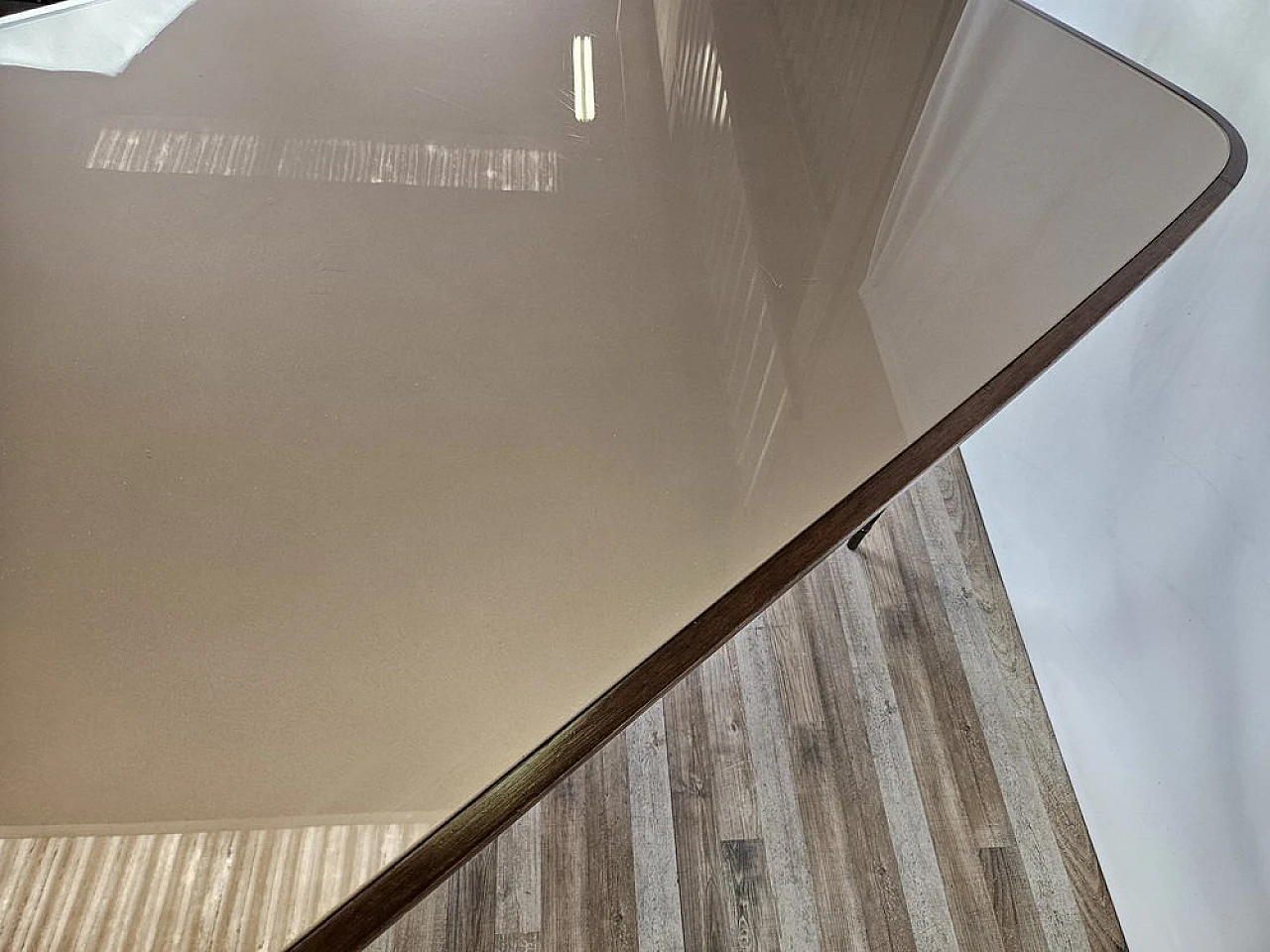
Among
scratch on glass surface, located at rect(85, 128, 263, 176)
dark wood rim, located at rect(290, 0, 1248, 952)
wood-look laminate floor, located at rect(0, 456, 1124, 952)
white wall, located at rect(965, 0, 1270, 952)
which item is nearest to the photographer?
dark wood rim, located at rect(290, 0, 1248, 952)

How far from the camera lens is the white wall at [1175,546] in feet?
3.60

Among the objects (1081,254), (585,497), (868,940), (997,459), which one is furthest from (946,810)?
(585,497)

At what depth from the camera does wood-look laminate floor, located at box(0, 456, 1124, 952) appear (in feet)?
4.24

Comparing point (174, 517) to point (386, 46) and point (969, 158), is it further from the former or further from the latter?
point (969, 158)

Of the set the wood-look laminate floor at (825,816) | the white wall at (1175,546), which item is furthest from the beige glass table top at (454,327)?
the wood-look laminate floor at (825,816)

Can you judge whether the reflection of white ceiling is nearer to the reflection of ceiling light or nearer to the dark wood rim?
the reflection of ceiling light

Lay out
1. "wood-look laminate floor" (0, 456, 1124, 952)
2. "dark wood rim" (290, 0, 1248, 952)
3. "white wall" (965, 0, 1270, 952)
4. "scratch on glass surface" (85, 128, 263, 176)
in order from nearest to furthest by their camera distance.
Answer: "dark wood rim" (290, 0, 1248, 952) < "scratch on glass surface" (85, 128, 263, 176) < "white wall" (965, 0, 1270, 952) < "wood-look laminate floor" (0, 456, 1124, 952)

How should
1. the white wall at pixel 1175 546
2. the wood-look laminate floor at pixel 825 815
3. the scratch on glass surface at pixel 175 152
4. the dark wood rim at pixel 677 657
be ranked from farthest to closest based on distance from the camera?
the wood-look laminate floor at pixel 825 815
the white wall at pixel 1175 546
the scratch on glass surface at pixel 175 152
the dark wood rim at pixel 677 657

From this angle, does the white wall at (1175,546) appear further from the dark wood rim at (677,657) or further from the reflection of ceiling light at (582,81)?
the reflection of ceiling light at (582,81)

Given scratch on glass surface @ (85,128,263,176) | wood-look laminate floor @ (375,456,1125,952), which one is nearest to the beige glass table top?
scratch on glass surface @ (85,128,263,176)

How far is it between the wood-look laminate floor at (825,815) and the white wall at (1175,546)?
8cm

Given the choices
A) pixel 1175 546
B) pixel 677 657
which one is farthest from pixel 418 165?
pixel 1175 546

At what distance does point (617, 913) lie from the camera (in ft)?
4.24

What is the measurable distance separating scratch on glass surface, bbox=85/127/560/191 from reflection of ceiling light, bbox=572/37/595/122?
60 millimetres
